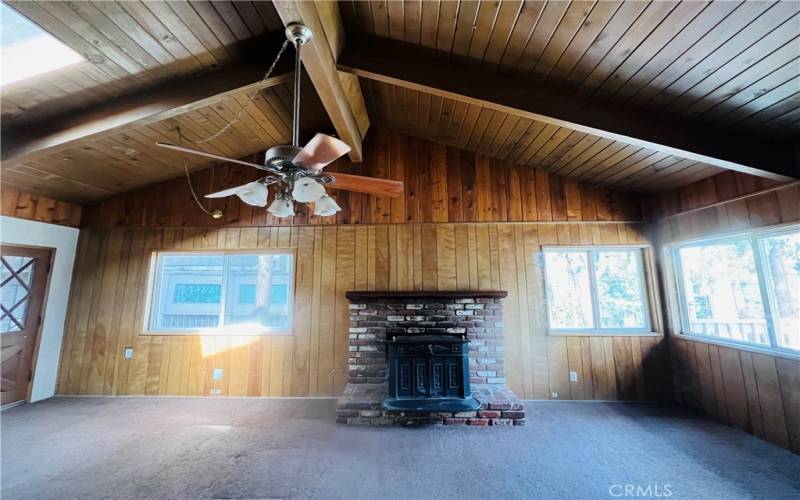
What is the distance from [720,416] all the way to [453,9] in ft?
14.9

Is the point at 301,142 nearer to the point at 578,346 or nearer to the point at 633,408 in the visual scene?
the point at 578,346

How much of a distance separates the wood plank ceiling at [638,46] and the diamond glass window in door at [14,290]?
482 centimetres

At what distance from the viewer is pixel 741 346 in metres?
2.99

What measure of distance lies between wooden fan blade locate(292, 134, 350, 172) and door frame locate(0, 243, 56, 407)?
441 centimetres

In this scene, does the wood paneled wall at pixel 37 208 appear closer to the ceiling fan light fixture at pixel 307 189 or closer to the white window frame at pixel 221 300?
the white window frame at pixel 221 300

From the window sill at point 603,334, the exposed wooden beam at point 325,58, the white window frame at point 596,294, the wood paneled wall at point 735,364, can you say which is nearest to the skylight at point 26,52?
the exposed wooden beam at point 325,58

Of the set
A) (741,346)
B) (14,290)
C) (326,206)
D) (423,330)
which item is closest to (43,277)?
(14,290)

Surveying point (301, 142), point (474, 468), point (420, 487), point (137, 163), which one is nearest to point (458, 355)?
point (474, 468)

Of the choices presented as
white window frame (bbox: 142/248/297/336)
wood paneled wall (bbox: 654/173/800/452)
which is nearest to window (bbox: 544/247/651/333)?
wood paneled wall (bbox: 654/173/800/452)

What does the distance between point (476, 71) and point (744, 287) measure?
3.32 meters

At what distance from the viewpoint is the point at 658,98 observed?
7.59 feet

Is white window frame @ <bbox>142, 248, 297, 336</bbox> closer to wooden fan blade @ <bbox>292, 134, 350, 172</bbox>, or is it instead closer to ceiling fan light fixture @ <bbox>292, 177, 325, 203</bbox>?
ceiling fan light fixture @ <bbox>292, 177, 325, 203</bbox>

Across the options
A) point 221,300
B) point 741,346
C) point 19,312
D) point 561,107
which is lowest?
point 741,346

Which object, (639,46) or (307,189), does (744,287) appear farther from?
Result: (307,189)
